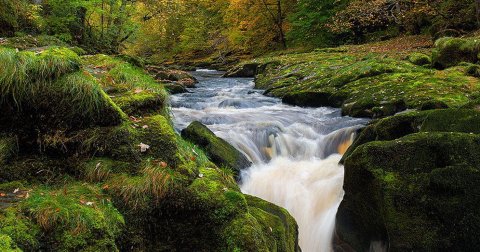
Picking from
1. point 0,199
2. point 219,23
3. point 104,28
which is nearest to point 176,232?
A: point 0,199

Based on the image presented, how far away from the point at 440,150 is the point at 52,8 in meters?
14.0

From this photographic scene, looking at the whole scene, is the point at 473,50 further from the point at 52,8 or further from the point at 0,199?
the point at 52,8

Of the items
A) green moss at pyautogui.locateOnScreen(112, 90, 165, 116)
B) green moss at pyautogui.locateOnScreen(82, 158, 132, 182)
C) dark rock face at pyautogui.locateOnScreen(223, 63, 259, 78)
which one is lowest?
dark rock face at pyautogui.locateOnScreen(223, 63, 259, 78)

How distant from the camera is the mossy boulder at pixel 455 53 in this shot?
12.3m

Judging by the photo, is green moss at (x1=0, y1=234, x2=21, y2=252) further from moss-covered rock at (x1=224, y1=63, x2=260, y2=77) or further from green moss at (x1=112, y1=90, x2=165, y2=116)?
moss-covered rock at (x1=224, y1=63, x2=260, y2=77)

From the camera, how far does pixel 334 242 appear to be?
5.18 m

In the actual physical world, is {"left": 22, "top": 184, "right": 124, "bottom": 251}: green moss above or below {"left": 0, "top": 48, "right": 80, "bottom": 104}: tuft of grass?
below

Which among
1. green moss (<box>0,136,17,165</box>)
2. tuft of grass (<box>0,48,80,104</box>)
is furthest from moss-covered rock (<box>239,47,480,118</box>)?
green moss (<box>0,136,17,165</box>)

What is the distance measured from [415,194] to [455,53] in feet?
33.6

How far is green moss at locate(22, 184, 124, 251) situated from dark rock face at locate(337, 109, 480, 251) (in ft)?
9.67

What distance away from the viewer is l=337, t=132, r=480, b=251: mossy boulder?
13.3 ft

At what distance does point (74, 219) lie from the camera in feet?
8.86

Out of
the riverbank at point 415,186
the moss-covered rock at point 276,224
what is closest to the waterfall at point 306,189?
the riverbank at point 415,186

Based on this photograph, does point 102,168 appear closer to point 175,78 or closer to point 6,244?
point 6,244
